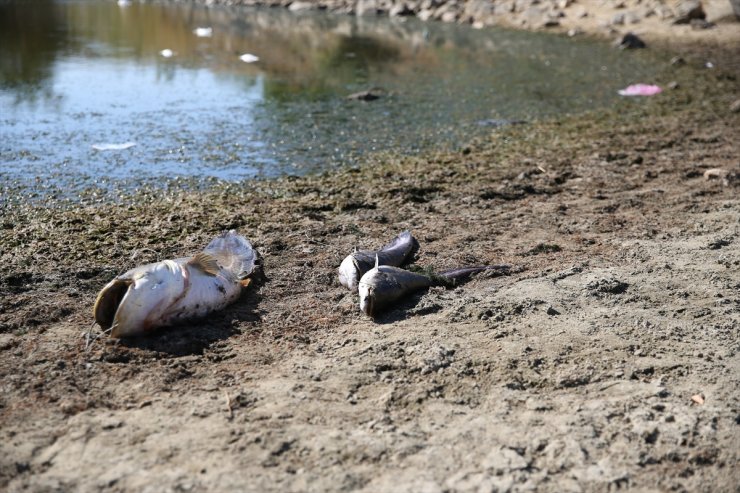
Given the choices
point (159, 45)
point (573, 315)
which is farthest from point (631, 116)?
point (159, 45)

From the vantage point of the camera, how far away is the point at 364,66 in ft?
50.5

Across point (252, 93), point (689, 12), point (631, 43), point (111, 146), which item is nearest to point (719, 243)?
point (111, 146)

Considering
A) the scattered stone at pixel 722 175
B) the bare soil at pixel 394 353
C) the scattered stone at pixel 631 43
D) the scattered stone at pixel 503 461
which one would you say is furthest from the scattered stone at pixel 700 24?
the scattered stone at pixel 503 461

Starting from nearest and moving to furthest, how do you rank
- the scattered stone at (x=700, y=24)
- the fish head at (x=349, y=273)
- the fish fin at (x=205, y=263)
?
the fish fin at (x=205, y=263) < the fish head at (x=349, y=273) < the scattered stone at (x=700, y=24)

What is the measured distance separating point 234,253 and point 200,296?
2.75 feet

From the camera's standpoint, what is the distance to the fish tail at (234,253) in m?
5.36

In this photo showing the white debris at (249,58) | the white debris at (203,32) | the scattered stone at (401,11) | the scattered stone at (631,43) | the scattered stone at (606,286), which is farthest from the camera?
the scattered stone at (401,11)

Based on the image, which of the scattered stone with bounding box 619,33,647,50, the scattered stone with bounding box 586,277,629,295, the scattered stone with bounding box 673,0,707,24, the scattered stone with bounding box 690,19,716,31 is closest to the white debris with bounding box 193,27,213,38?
the scattered stone with bounding box 619,33,647,50

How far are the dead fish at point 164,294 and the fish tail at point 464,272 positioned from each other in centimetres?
128

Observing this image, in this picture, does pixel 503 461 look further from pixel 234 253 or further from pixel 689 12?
pixel 689 12

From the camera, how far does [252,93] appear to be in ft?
40.4

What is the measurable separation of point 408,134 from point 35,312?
579 cm

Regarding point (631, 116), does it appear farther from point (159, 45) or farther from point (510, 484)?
point (159, 45)

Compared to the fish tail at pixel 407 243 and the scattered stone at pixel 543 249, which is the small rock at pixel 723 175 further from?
the fish tail at pixel 407 243
